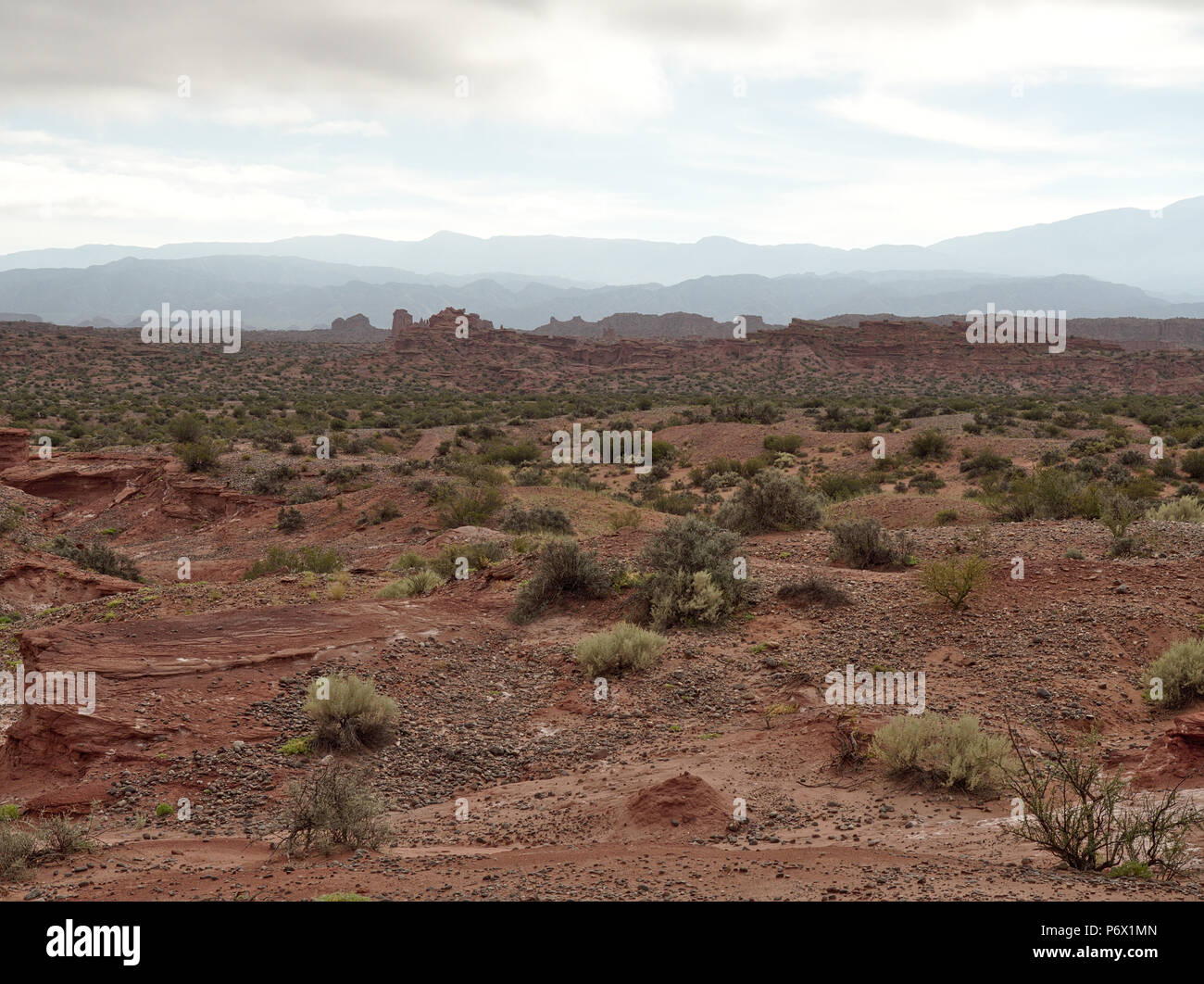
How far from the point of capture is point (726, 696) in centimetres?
809

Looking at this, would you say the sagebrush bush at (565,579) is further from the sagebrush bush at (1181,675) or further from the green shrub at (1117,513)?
the green shrub at (1117,513)

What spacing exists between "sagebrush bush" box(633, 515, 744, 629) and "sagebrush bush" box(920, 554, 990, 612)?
2180 millimetres

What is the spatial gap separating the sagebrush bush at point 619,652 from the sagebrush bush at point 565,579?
194 cm

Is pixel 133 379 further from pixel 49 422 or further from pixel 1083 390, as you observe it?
pixel 1083 390

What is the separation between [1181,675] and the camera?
7.08 meters

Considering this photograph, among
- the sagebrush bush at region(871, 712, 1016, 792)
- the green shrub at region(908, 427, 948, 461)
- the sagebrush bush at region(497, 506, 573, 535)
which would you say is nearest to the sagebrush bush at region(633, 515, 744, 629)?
the sagebrush bush at region(871, 712, 1016, 792)

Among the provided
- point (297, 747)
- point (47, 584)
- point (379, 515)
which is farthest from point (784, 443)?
point (297, 747)

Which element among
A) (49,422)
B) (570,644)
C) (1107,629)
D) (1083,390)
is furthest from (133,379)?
(1083,390)

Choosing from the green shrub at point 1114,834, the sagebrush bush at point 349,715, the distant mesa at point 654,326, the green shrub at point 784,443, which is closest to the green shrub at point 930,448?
the green shrub at point 784,443

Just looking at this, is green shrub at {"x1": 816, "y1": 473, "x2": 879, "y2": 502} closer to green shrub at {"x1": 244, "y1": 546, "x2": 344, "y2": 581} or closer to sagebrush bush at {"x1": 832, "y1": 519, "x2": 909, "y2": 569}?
sagebrush bush at {"x1": 832, "y1": 519, "x2": 909, "y2": 569}

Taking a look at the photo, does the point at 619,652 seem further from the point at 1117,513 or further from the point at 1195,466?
the point at 1195,466

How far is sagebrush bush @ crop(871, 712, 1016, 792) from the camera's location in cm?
570

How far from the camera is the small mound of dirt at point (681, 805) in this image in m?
5.48
